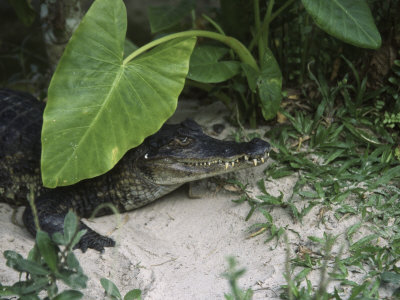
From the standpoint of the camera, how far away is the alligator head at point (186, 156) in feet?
11.2

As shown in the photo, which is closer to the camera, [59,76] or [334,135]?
[59,76]

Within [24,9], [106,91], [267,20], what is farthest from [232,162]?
[24,9]

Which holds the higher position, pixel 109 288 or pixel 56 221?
pixel 109 288

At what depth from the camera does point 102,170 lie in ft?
9.80

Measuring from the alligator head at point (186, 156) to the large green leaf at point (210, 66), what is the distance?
392mm

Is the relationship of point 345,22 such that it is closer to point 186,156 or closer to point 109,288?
point 186,156

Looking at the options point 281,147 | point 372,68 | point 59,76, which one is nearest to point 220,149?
point 281,147

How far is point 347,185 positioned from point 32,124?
256 centimetres

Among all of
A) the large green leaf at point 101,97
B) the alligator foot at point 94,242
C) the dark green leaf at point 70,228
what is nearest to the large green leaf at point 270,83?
the large green leaf at point 101,97

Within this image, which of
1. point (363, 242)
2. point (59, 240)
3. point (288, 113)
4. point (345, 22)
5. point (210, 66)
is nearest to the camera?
point (59, 240)

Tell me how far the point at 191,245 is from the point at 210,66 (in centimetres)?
138

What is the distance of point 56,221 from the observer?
3.45 m

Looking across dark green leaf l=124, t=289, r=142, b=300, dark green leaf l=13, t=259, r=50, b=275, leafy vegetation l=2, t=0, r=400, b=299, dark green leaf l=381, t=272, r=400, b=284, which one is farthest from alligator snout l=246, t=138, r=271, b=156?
dark green leaf l=13, t=259, r=50, b=275

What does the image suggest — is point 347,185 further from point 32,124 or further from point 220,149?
point 32,124
